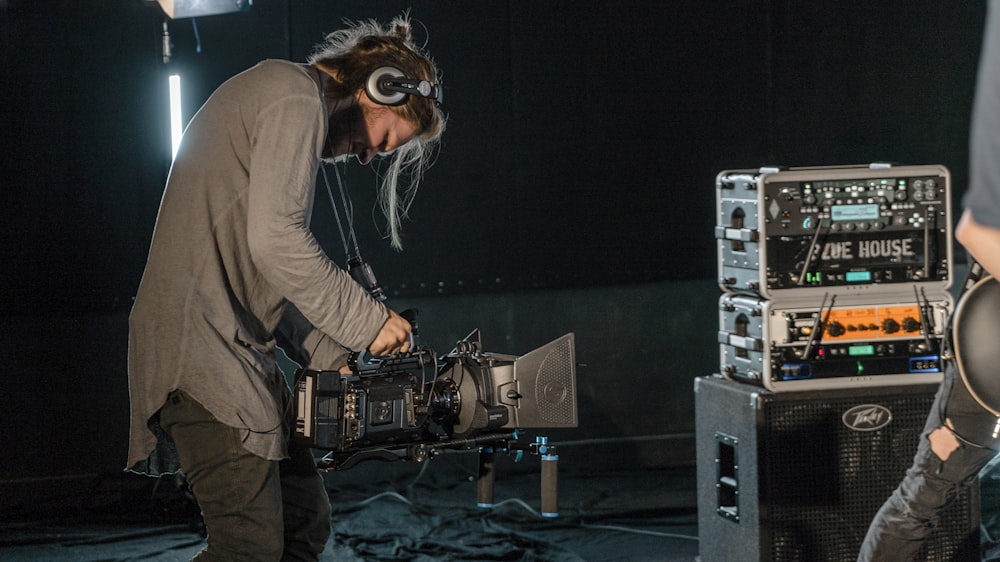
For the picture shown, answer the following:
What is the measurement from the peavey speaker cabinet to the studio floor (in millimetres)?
771

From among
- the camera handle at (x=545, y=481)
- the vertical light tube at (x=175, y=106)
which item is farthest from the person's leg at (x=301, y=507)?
the vertical light tube at (x=175, y=106)

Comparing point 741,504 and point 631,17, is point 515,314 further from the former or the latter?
point 741,504

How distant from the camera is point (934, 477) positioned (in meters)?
2.85

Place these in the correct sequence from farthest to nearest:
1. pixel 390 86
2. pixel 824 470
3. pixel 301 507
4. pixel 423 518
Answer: pixel 423 518 → pixel 824 470 → pixel 301 507 → pixel 390 86

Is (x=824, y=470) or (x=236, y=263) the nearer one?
(x=236, y=263)

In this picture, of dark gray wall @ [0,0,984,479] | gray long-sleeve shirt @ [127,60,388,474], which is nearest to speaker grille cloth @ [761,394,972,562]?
gray long-sleeve shirt @ [127,60,388,474]

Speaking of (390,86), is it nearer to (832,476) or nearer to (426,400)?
(426,400)

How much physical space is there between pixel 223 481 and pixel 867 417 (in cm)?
209

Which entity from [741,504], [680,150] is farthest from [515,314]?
[741,504]

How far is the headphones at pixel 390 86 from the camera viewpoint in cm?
227

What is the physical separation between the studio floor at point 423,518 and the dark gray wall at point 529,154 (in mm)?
209

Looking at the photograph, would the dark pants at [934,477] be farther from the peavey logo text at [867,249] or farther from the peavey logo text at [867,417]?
the peavey logo text at [867,249]

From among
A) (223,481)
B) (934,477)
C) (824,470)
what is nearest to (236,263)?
(223,481)

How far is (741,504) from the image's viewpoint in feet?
11.4
